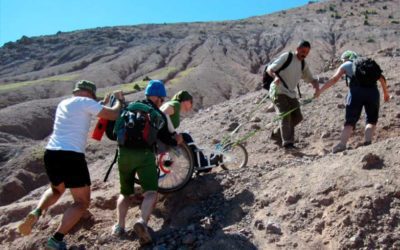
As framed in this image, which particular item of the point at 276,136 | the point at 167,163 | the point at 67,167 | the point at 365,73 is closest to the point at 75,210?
the point at 67,167

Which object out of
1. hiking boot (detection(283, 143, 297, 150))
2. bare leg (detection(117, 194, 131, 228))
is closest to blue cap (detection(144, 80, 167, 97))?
bare leg (detection(117, 194, 131, 228))

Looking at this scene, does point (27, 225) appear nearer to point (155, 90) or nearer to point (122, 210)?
point (122, 210)

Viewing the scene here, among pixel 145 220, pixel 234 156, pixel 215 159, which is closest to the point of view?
pixel 145 220

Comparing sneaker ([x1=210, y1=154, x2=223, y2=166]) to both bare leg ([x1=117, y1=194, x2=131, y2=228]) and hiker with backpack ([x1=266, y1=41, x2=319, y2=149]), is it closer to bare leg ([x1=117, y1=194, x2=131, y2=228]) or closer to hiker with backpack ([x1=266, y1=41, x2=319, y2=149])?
hiker with backpack ([x1=266, y1=41, x2=319, y2=149])

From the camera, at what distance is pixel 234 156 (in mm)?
7852

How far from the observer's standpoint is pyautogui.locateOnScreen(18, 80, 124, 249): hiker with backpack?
18.5 feet

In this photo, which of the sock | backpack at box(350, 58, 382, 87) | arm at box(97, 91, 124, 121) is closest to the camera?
the sock

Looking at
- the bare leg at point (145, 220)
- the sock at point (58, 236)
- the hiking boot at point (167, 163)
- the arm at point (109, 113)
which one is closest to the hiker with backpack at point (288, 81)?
the hiking boot at point (167, 163)

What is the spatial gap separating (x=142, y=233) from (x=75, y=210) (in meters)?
0.84

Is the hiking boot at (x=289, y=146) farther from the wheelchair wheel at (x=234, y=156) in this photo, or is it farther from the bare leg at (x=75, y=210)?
the bare leg at (x=75, y=210)

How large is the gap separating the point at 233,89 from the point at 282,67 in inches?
1592

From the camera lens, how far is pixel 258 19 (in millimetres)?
85250

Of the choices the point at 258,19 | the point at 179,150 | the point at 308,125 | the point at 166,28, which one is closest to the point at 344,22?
the point at 258,19

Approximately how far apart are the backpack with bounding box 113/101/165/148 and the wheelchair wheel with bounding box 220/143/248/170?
81.4 inches
